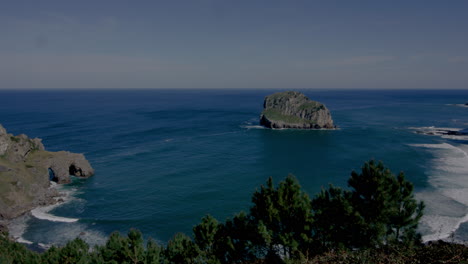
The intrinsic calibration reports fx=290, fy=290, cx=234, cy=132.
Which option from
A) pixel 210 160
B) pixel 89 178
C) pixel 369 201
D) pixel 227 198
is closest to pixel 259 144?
pixel 210 160

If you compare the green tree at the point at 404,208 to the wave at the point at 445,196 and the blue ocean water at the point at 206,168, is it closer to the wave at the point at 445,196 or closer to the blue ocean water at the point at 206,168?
the wave at the point at 445,196

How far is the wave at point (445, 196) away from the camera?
45759mm

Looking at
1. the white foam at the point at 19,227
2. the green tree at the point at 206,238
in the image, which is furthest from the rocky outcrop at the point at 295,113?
the green tree at the point at 206,238

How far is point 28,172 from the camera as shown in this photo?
62.7 metres

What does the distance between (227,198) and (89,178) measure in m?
37.6

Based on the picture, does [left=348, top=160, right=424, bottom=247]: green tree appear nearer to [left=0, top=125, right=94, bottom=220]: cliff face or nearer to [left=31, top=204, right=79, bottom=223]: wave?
[left=31, top=204, right=79, bottom=223]: wave

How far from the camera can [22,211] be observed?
5422 centimetres

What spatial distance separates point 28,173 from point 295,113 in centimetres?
11107

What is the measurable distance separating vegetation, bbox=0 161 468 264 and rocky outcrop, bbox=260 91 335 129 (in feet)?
356

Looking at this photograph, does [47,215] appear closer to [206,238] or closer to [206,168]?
[206,168]

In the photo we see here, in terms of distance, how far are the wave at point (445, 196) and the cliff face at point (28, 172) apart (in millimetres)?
66580

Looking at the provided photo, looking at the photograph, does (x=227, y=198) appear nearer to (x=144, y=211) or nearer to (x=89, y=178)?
(x=144, y=211)

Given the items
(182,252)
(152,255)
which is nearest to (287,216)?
(182,252)

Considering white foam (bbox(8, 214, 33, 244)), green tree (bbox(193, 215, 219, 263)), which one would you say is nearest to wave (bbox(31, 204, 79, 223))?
white foam (bbox(8, 214, 33, 244))
